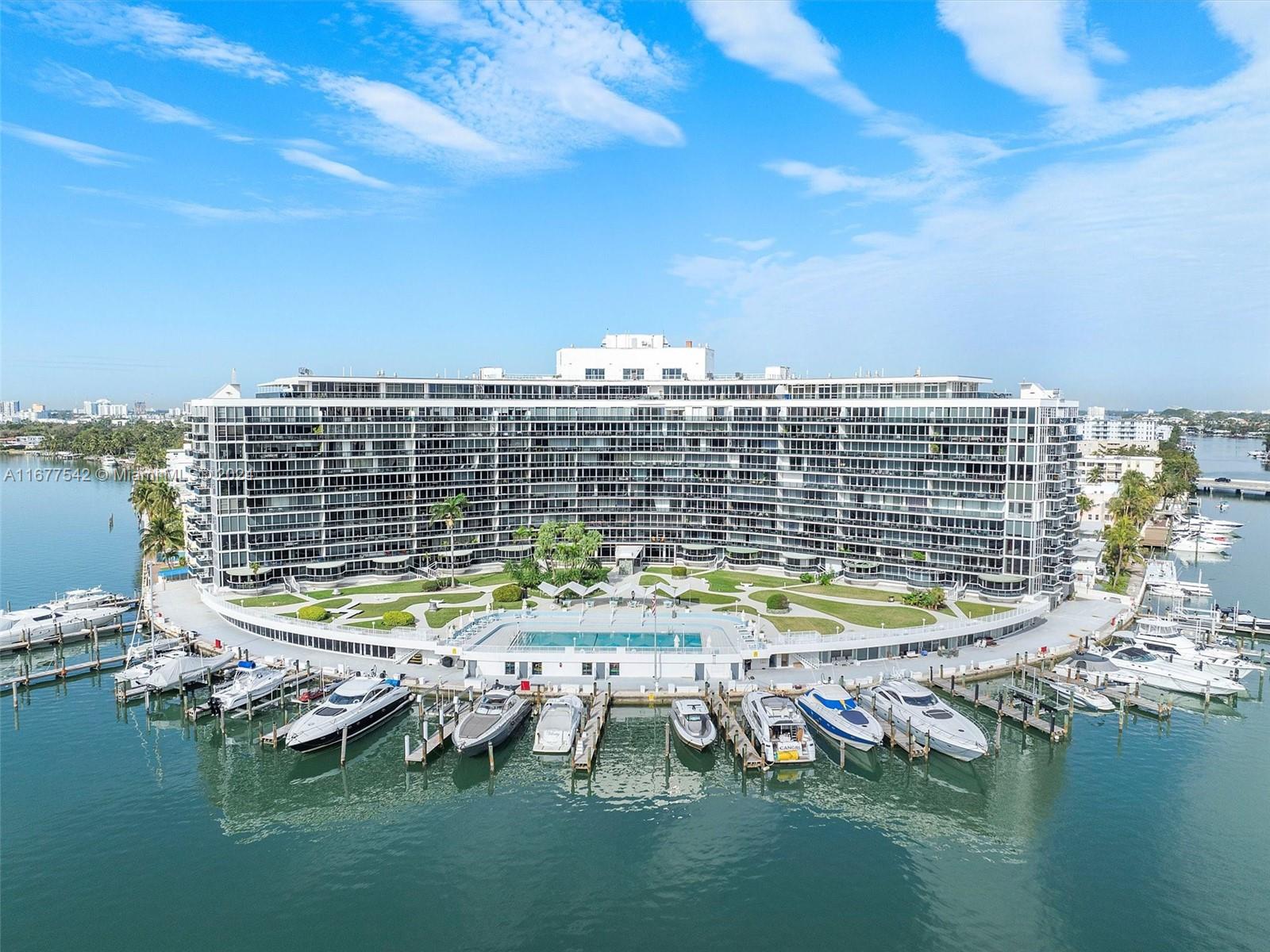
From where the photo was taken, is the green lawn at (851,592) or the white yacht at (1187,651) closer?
the white yacht at (1187,651)

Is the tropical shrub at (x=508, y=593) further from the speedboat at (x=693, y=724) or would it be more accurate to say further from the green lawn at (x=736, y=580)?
the speedboat at (x=693, y=724)

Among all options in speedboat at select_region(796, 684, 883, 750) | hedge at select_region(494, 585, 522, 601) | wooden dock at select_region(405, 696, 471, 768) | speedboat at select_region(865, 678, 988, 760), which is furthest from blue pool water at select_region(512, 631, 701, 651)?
speedboat at select_region(865, 678, 988, 760)

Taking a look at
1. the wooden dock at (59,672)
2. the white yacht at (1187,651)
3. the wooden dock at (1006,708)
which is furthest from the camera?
the white yacht at (1187,651)

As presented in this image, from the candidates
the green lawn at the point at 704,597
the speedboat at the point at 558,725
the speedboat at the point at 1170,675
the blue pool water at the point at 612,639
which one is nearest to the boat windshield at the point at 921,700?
the blue pool water at the point at 612,639

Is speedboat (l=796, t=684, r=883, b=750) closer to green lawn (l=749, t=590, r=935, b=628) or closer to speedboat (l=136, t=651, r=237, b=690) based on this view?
green lawn (l=749, t=590, r=935, b=628)

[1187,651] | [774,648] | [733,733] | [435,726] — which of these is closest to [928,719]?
[733,733]

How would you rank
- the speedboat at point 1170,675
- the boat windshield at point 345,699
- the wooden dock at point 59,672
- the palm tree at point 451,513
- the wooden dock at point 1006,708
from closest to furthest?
the wooden dock at point 1006,708 → the boat windshield at point 345,699 → the speedboat at point 1170,675 → the wooden dock at point 59,672 → the palm tree at point 451,513

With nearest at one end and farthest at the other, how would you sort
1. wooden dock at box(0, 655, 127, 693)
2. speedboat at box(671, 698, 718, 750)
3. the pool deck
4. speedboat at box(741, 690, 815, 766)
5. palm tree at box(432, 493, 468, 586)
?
speedboat at box(741, 690, 815, 766)
speedboat at box(671, 698, 718, 750)
the pool deck
wooden dock at box(0, 655, 127, 693)
palm tree at box(432, 493, 468, 586)
